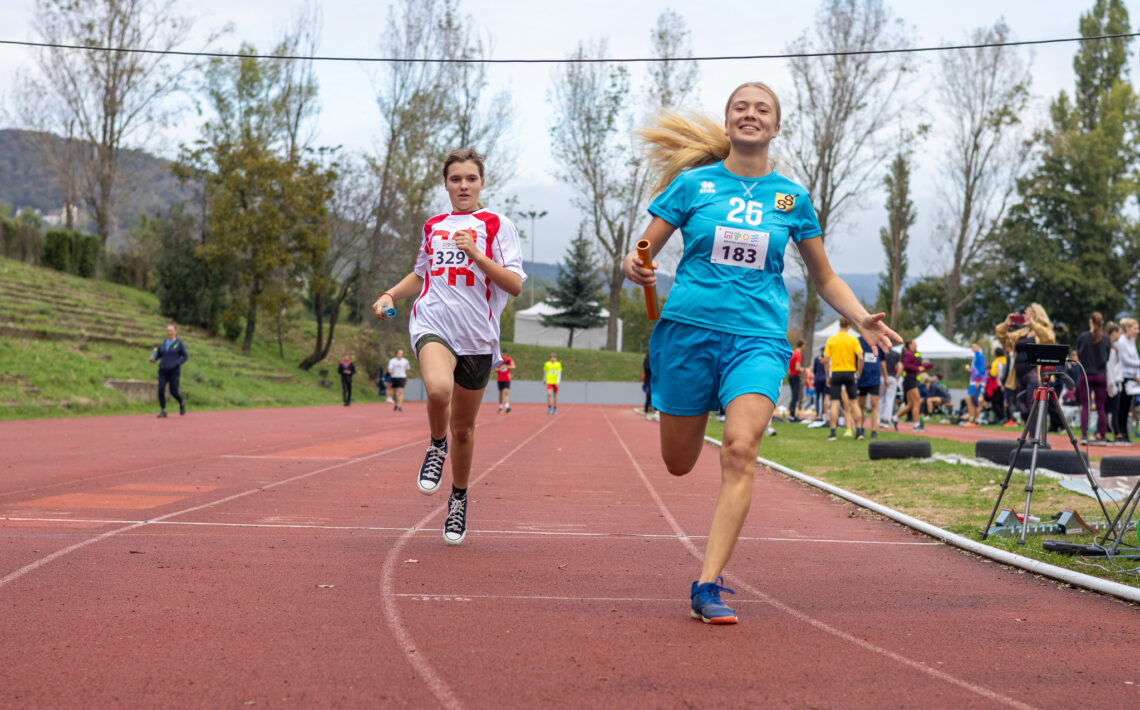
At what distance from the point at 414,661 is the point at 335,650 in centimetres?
31

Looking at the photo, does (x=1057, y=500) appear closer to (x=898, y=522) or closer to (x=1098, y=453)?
(x=898, y=522)

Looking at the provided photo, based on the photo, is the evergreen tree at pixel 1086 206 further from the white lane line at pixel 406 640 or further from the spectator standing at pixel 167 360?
the white lane line at pixel 406 640

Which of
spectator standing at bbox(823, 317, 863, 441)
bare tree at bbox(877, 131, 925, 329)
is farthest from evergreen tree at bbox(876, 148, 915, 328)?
spectator standing at bbox(823, 317, 863, 441)

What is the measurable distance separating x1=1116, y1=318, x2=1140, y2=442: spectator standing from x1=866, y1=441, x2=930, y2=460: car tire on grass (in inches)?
285

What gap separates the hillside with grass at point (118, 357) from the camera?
72.3 ft

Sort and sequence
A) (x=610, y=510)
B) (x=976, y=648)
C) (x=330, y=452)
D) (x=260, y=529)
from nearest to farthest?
(x=976, y=648) < (x=260, y=529) < (x=610, y=510) < (x=330, y=452)

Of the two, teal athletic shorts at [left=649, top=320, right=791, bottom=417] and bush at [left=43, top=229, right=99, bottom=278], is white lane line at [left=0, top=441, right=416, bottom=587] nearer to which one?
teal athletic shorts at [left=649, top=320, right=791, bottom=417]

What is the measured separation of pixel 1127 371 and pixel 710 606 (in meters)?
15.8

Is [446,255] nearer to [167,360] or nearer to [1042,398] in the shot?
[1042,398]

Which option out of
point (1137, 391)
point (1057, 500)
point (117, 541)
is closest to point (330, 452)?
point (117, 541)

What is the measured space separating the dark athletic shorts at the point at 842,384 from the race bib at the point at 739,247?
12531mm

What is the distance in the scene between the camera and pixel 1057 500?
785 centimetres

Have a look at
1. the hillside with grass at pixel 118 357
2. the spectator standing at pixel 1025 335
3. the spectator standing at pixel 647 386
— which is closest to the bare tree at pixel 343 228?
the hillside with grass at pixel 118 357

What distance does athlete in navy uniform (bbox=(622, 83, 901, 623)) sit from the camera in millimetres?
4164
